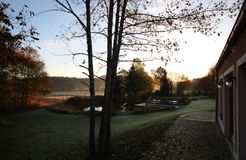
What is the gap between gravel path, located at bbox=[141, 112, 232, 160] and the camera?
798 centimetres

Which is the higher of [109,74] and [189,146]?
[109,74]

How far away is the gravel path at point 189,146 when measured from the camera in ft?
26.2

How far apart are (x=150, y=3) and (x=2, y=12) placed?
624 cm

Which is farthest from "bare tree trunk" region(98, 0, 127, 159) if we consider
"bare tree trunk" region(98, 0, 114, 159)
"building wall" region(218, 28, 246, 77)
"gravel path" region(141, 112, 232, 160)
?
"building wall" region(218, 28, 246, 77)

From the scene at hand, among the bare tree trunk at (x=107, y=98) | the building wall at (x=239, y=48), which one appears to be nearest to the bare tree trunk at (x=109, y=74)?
the bare tree trunk at (x=107, y=98)

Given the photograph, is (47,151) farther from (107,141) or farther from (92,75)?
(92,75)

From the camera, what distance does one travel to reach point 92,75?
9414 mm

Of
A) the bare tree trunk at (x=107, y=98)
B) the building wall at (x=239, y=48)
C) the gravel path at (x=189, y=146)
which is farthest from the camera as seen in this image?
the bare tree trunk at (x=107, y=98)

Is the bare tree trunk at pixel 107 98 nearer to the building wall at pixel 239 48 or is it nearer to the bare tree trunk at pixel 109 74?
the bare tree trunk at pixel 109 74

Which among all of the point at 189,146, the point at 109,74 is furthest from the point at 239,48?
the point at 109,74

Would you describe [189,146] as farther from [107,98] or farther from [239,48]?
[239,48]

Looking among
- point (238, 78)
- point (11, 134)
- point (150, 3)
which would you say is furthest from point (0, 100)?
point (238, 78)

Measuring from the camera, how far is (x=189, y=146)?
9047mm

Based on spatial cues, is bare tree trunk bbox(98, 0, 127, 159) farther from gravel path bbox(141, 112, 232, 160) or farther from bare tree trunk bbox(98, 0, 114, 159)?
gravel path bbox(141, 112, 232, 160)
